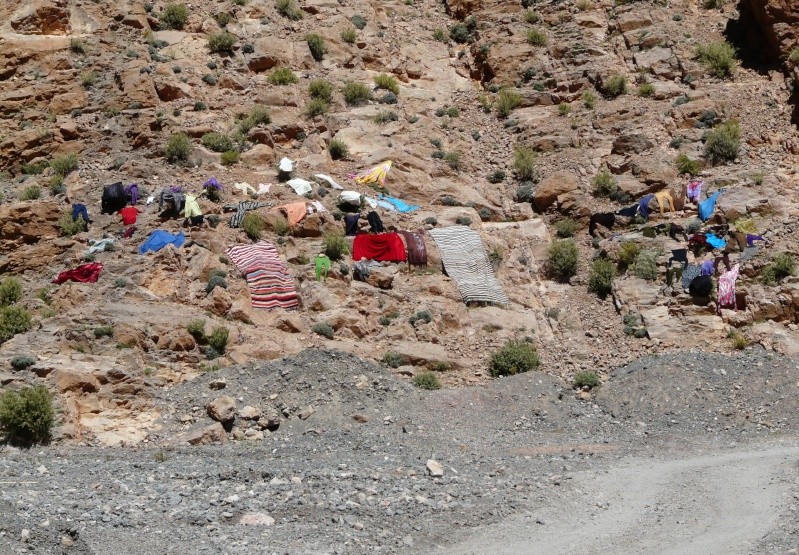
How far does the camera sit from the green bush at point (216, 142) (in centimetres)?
2577

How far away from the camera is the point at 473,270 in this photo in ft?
77.6

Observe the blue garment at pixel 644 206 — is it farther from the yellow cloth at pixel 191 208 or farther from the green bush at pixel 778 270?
the yellow cloth at pixel 191 208

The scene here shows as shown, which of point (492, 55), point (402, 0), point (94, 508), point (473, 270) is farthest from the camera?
point (402, 0)

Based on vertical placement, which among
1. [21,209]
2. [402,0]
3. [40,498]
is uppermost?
[402,0]

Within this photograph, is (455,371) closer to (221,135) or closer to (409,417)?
(409,417)

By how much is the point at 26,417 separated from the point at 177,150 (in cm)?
1123

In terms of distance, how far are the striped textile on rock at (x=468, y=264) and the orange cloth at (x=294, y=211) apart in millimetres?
3401

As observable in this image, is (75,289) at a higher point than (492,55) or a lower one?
lower

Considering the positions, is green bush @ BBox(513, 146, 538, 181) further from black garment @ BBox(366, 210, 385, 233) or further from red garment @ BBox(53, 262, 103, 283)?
red garment @ BBox(53, 262, 103, 283)

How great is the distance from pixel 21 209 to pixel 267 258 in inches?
256

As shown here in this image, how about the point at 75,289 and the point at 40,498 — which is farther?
the point at 75,289

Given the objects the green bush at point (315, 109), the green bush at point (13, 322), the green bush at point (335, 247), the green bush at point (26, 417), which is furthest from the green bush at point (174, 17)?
the green bush at point (26, 417)

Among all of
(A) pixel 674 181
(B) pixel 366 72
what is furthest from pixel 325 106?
(A) pixel 674 181

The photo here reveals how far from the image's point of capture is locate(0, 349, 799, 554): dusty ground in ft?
36.7
